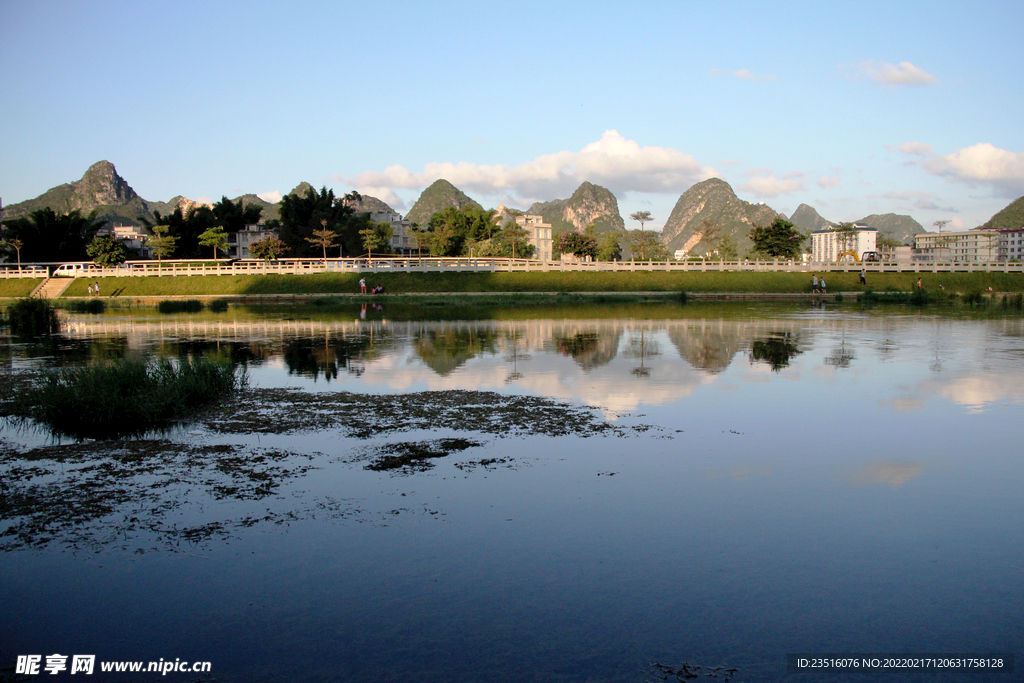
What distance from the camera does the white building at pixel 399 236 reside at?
11844cm

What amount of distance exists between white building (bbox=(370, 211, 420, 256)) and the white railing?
43.5m

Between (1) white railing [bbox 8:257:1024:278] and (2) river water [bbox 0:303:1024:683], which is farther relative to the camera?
(1) white railing [bbox 8:257:1024:278]

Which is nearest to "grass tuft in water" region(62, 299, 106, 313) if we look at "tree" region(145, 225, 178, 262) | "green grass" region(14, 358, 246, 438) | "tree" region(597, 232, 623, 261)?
"green grass" region(14, 358, 246, 438)

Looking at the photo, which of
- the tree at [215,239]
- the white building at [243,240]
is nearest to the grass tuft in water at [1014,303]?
the tree at [215,239]

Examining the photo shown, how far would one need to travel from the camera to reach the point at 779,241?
89.2 meters

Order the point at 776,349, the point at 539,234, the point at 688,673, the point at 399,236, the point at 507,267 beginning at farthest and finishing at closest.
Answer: the point at 539,234, the point at 399,236, the point at 507,267, the point at 776,349, the point at 688,673

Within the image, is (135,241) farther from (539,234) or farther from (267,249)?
(539,234)

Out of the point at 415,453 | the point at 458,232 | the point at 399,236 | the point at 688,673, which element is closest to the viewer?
the point at 688,673

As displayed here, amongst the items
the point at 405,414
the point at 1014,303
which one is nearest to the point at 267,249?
the point at 1014,303

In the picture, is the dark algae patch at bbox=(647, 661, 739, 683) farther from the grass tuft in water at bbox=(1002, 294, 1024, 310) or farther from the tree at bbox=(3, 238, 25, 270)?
the tree at bbox=(3, 238, 25, 270)

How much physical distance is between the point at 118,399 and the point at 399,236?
363ft

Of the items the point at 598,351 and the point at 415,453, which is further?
the point at 598,351

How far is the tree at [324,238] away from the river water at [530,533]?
76930mm

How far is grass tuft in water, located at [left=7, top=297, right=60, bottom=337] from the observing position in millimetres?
31062
